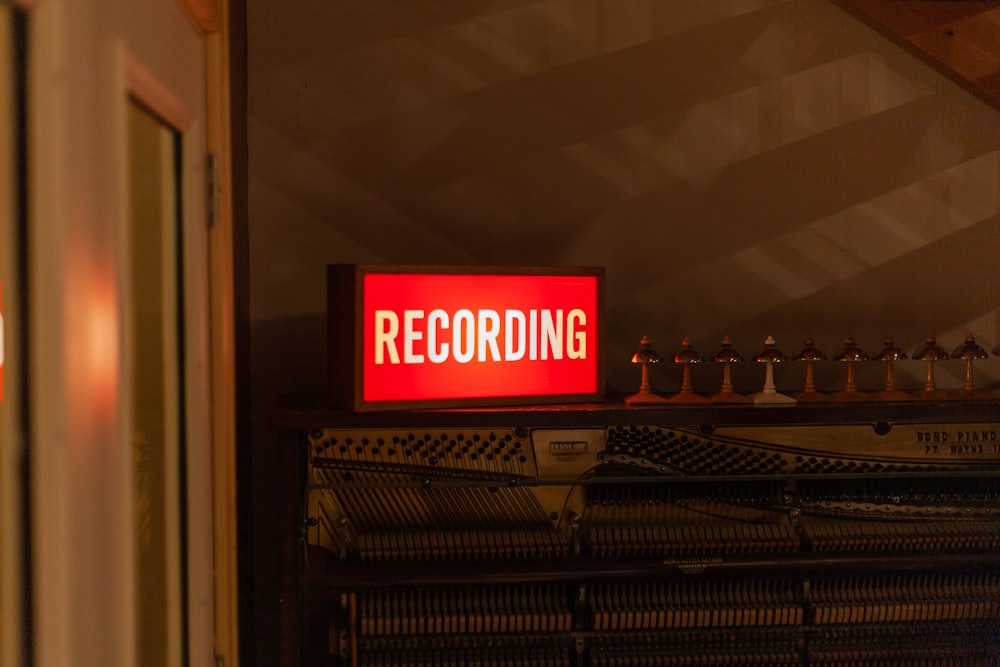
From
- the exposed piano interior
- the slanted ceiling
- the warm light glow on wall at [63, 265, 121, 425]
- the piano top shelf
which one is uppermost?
the slanted ceiling

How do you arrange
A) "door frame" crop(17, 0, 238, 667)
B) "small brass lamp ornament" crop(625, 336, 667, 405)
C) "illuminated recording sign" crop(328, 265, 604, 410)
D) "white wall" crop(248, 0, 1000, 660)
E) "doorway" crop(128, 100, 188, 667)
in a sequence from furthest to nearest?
"white wall" crop(248, 0, 1000, 660), "small brass lamp ornament" crop(625, 336, 667, 405), "illuminated recording sign" crop(328, 265, 604, 410), "doorway" crop(128, 100, 188, 667), "door frame" crop(17, 0, 238, 667)

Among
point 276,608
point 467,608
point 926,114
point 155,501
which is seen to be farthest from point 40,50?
point 926,114

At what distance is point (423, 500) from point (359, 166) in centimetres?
90

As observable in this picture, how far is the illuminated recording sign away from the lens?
1940 mm

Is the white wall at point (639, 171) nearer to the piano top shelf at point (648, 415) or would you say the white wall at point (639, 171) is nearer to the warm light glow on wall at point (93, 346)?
the piano top shelf at point (648, 415)

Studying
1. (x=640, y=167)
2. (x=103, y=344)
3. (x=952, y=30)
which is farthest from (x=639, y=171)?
(x=103, y=344)

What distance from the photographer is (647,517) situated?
6.98 ft

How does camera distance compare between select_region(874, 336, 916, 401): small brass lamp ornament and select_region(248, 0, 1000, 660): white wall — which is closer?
select_region(874, 336, 916, 401): small brass lamp ornament

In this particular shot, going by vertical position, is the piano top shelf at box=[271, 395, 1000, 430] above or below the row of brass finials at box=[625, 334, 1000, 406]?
below

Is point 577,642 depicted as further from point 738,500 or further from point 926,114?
point 926,114

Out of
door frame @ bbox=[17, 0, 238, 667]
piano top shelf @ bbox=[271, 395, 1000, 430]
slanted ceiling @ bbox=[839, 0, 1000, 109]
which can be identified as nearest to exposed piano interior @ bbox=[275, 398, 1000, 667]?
piano top shelf @ bbox=[271, 395, 1000, 430]

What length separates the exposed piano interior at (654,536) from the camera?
79.2 inches

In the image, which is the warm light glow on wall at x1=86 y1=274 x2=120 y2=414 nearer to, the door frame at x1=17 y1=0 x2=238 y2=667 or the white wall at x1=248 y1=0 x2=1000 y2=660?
the door frame at x1=17 y1=0 x2=238 y2=667

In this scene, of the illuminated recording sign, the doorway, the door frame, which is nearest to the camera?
the door frame
